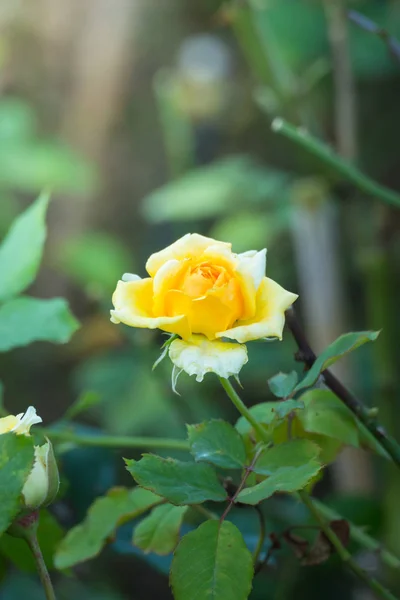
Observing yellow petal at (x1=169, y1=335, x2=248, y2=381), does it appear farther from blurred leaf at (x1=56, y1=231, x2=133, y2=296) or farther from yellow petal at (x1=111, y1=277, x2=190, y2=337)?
blurred leaf at (x1=56, y1=231, x2=133, y2=296)

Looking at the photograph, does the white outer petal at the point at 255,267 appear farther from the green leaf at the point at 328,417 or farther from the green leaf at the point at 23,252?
the green leaf at the point at 23,252

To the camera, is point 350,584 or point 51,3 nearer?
point 350,584

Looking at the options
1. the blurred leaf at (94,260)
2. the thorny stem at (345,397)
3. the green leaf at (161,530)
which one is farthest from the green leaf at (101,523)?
the blurred leaf at (94,260)

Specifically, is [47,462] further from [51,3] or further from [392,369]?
[51,3]

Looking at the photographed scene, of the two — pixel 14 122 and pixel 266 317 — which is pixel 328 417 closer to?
pixel 266 317

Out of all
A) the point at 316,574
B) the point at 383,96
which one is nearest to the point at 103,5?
the point at 383,96

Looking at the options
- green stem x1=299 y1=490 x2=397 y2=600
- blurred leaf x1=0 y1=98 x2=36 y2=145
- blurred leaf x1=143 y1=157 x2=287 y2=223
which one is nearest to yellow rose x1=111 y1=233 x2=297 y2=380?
green stem x1=299 y1=490 x2=397 y2=600
